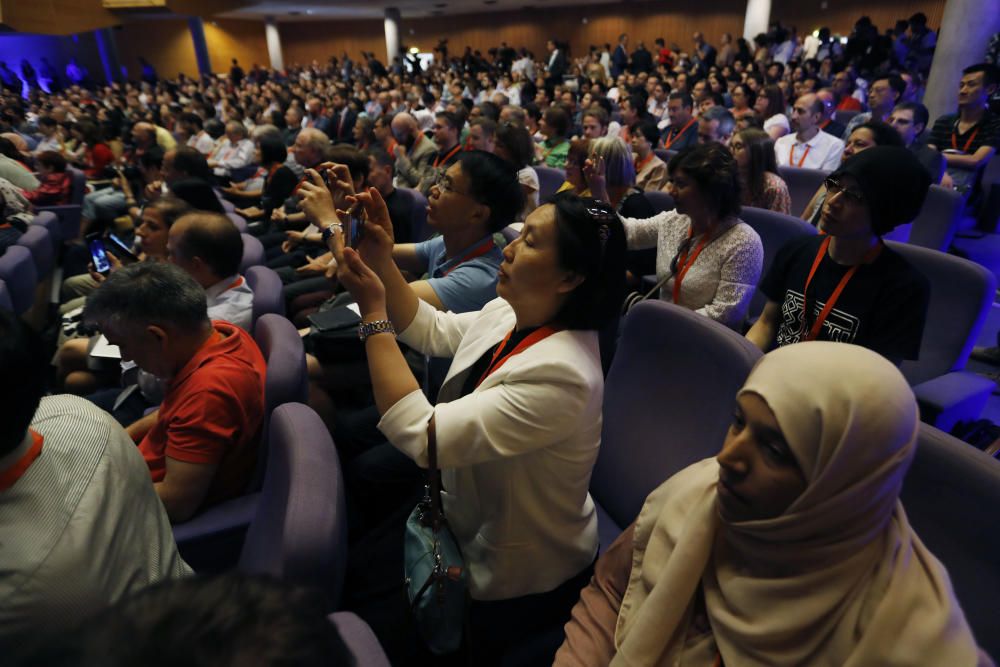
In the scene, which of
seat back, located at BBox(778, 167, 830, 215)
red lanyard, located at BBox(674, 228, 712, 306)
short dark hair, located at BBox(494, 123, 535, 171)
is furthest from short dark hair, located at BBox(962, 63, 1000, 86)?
red lanyard, located at BBox(674, 228, 712, 306)

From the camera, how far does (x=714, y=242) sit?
2.29 metres

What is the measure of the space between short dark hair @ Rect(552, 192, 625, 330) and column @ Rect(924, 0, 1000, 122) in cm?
767

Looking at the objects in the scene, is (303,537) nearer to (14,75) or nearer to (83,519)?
(83,519)

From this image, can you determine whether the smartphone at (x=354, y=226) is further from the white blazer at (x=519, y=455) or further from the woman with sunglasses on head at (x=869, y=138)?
the woman with sunglasses on head at (x=869, y=138)

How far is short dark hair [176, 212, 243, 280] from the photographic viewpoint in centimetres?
218

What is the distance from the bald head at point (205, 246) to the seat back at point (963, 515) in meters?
2.22

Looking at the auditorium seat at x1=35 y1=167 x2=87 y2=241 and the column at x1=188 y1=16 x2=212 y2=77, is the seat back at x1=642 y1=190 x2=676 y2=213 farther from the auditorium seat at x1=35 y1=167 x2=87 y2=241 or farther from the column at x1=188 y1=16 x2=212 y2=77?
the column at x1=188 y1=16 x2=212 y2=77

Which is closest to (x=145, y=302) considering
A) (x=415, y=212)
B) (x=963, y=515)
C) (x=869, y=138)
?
(x=963, y=515)

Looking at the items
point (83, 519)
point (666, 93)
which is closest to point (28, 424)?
point (83, 519)

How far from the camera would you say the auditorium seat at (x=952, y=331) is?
5.78ft

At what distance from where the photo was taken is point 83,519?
95cm

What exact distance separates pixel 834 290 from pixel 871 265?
0.12 metres

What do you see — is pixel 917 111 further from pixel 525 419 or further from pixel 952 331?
pixel 525 419

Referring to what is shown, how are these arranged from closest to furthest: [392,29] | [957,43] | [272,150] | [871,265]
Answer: [871,265], [272,150], [957,43], [392,29]
